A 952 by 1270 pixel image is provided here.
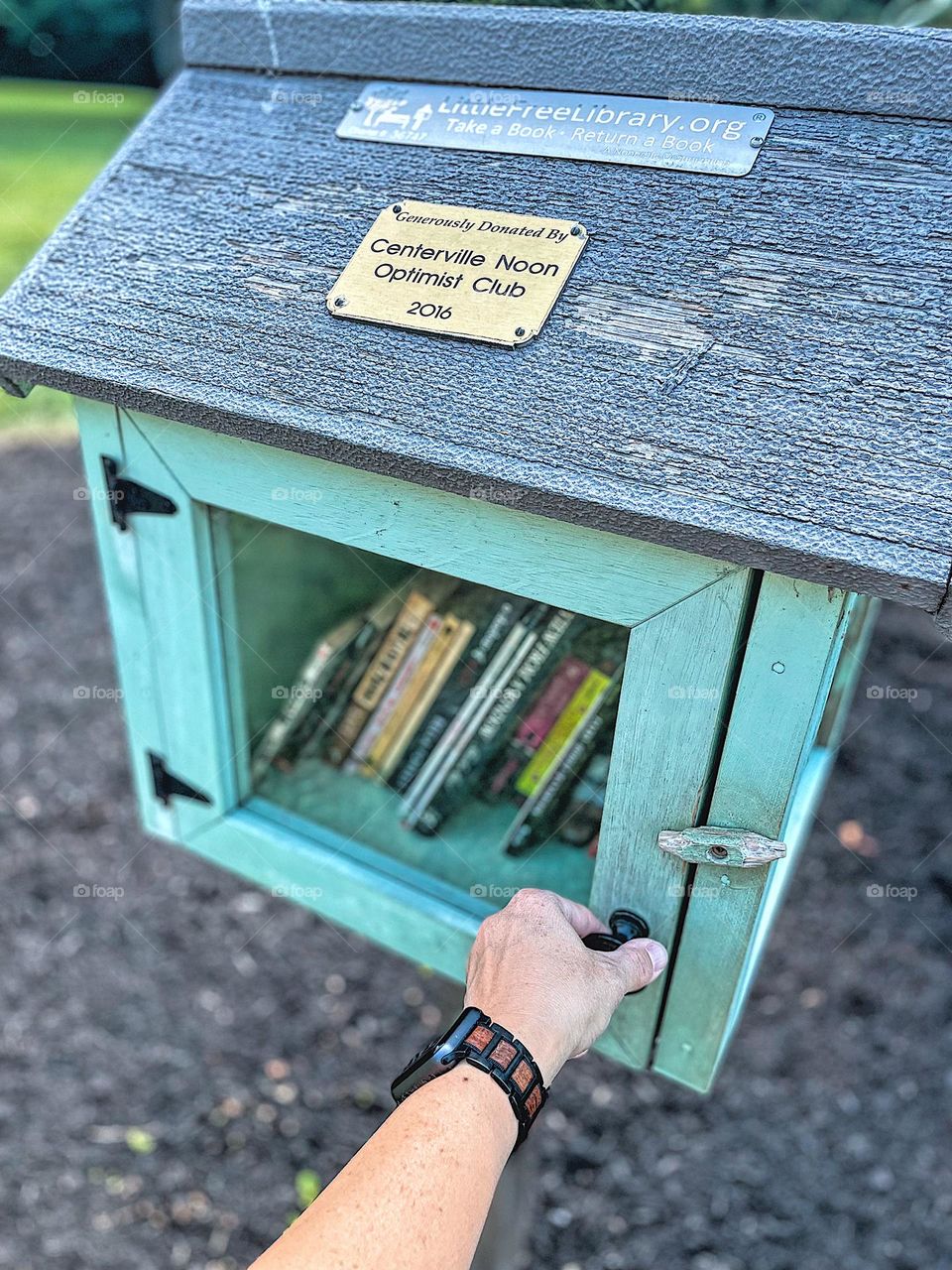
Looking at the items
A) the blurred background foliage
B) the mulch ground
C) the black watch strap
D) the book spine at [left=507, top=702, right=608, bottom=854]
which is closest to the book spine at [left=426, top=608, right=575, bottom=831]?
the book spine at [left=507, top=702, right=608, bottom=854]

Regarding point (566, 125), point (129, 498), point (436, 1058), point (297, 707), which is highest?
point (566, 125)

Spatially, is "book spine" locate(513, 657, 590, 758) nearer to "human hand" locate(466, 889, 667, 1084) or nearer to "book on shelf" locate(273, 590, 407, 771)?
"book on shelf" locate(273, 590, 407, 771)

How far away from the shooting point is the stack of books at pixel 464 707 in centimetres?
142

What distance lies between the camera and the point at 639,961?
41.9 inches

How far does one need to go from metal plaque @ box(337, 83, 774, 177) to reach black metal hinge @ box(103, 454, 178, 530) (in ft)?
1.66

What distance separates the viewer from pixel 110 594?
145 cm

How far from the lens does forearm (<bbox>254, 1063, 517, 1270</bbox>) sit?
0.83m

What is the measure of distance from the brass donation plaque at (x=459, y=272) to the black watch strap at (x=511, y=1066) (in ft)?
2.22

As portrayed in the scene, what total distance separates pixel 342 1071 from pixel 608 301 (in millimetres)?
2020

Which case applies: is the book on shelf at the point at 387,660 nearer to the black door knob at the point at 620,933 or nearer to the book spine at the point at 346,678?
the book spine at the point at 346,678

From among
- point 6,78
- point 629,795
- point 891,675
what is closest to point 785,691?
point 629,795

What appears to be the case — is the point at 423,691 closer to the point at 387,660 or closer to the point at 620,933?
the point at 387,660

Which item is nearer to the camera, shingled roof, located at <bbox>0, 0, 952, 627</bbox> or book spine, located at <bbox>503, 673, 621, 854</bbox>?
shingled roof, located at <bbox>0, 0, 952, 627</bbox>

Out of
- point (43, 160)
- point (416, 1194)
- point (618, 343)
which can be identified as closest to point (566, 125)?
point (618, 343)
